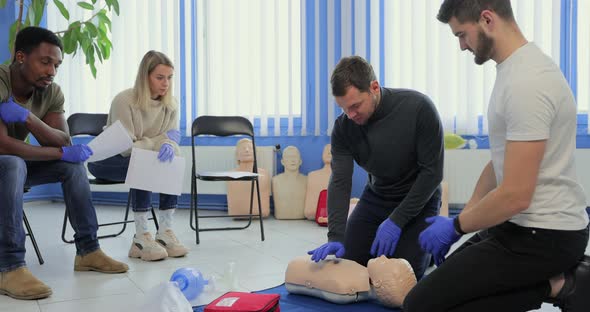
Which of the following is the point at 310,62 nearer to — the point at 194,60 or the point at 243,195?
the point at 194,60

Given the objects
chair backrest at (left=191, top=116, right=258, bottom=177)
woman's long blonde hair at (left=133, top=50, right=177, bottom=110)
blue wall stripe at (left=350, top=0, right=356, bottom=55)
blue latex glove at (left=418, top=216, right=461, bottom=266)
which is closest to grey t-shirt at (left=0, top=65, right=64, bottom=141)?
woman's long blonde hair at (left=133, top=50, right=177, bottom=110)

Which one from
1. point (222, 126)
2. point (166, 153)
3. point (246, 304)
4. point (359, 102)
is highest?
point (359, 102)

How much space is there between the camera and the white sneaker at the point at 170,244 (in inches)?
109

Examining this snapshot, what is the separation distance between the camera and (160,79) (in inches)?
109

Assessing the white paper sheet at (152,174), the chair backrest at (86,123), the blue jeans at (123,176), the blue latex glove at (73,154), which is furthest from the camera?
the chair backrest at (86,123)

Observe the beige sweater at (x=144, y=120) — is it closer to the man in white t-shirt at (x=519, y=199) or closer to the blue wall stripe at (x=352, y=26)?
the blue wall stripe at (x=352, y=26)

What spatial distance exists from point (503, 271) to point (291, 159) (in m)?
2.92

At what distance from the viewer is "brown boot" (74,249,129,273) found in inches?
94.9

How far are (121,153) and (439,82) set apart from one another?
7.08 ft

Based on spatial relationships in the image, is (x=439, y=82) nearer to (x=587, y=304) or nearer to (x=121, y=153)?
(x=121, y=153)

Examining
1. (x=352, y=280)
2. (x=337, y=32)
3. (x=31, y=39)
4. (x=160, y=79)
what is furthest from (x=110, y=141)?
(x=337, y=32)

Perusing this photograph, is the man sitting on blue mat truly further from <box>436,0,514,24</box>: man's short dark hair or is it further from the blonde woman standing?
<box>436,0,514,24</box>: man's short dark hair

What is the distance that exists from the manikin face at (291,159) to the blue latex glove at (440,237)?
2661 mm

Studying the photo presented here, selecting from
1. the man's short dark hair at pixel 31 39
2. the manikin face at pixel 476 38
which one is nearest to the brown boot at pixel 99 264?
the man's short dark hair at pixel 31 39
